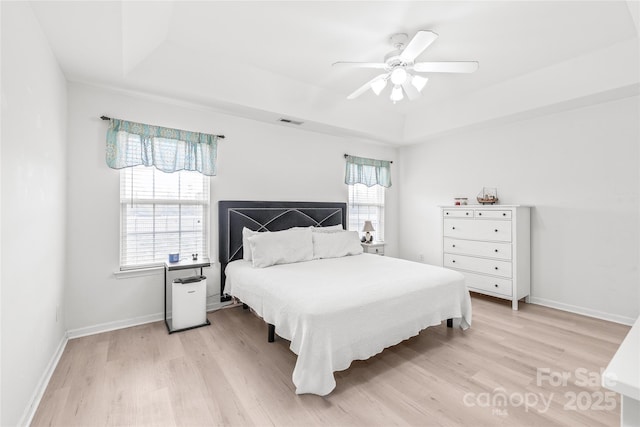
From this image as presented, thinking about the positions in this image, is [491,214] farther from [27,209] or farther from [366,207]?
[27,209]

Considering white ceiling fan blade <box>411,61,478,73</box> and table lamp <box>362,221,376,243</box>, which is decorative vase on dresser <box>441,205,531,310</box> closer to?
table lamp <box>362,221,376,243</box>

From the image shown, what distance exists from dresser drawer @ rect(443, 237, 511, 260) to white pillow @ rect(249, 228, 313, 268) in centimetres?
221

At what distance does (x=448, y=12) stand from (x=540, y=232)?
3.10m

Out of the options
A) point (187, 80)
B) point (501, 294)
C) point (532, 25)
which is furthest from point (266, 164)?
point (501, 294)

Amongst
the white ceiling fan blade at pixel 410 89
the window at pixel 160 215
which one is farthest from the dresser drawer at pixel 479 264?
the window at pixel 160 215

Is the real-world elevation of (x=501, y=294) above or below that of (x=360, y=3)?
below

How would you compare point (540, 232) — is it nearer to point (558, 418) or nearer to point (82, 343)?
point (558, 418)

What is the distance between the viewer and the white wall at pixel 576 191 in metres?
3.32

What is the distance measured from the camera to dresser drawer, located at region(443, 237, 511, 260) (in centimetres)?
385

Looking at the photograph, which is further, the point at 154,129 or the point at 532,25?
the point at 154,129

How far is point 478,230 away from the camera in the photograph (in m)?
4.14

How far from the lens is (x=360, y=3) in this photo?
2365 mm

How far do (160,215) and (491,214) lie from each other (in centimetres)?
419

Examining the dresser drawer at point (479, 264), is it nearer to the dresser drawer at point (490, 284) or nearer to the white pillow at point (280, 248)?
the dresser drawer at point (490, 284)
